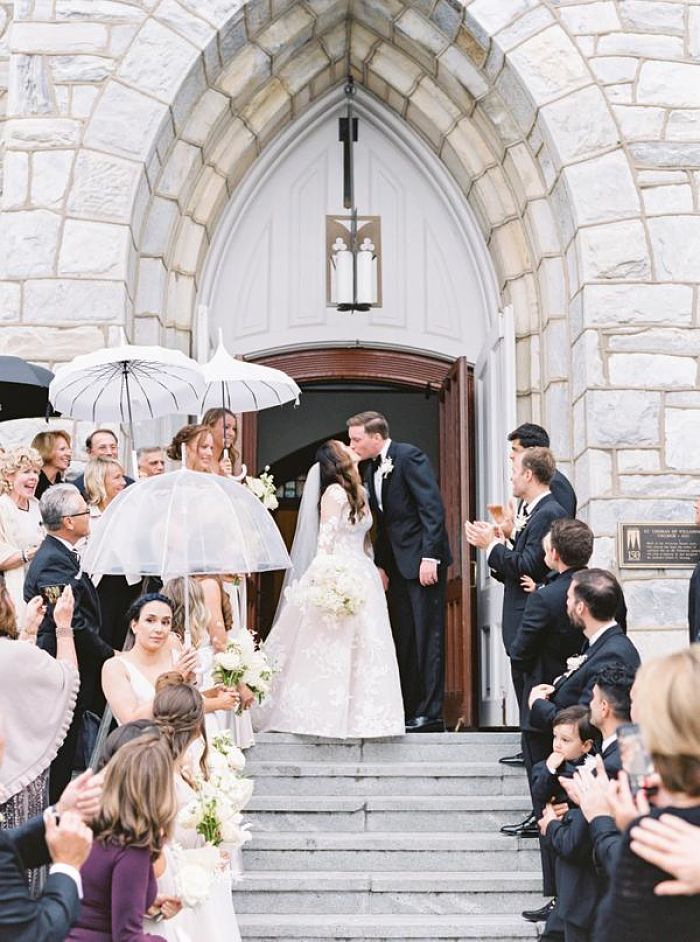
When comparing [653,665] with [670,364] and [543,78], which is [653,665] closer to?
[670,364]

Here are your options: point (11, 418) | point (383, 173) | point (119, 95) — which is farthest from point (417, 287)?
point (11, 418)

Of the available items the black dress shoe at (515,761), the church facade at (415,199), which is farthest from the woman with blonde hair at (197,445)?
the black dress shoe at (515,761)

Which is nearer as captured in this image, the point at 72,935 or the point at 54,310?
the point at 72,935

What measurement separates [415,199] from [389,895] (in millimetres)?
5538

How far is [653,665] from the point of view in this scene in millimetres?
2549

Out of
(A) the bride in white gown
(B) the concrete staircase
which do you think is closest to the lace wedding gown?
(A) the bride in white gown

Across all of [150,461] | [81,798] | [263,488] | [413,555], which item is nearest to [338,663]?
[413,555]

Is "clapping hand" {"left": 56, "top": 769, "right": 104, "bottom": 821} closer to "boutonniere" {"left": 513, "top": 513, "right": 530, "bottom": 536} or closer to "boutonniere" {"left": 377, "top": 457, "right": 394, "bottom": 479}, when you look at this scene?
"boutonniere" {"left": 513, "top": 513, "right": 530, "bottom": 536}

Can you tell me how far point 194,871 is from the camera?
13.6 ft

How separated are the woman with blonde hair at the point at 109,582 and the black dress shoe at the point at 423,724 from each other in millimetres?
Answer: 1887

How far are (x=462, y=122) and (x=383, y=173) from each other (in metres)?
0.77

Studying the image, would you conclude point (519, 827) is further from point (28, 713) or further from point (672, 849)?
point (672, 849)

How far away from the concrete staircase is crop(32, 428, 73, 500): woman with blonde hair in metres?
1.87

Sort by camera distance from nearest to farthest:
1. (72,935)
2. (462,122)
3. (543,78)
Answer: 1. (72,935)
2. (543,78)
3. (462,122)
